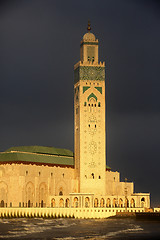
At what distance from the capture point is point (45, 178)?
109188 mm

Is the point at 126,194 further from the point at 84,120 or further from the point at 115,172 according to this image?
the point at 84,120

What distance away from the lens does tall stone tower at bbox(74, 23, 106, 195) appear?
363ft

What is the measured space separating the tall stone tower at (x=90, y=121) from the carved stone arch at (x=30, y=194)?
9866 mm

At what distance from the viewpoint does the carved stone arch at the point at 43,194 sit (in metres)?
108

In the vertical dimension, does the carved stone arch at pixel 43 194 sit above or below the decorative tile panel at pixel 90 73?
below

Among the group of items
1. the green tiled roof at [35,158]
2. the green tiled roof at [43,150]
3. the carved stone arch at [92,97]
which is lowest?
the green tiled roof at [35,158]

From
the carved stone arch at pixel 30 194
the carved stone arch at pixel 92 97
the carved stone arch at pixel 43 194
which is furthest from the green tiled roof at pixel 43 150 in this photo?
the carved stone arch at pixel 92 97

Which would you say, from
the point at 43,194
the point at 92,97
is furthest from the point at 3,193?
the point at 92,97

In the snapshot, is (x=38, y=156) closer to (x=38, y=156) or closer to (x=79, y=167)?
(x=38, y=156)

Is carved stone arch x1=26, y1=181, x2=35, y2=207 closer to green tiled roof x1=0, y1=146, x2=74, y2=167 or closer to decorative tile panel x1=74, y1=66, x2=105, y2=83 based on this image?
green tiled roof x1=0, y1=146, x2=74, y2=167

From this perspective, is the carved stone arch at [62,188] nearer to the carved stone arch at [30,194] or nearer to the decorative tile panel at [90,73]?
the carved stone arch at [30,194]

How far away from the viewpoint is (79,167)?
11094cm

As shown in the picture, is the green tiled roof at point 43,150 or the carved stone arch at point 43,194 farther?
the green tiled roof at point 43,150

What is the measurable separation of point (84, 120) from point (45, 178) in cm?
1408
